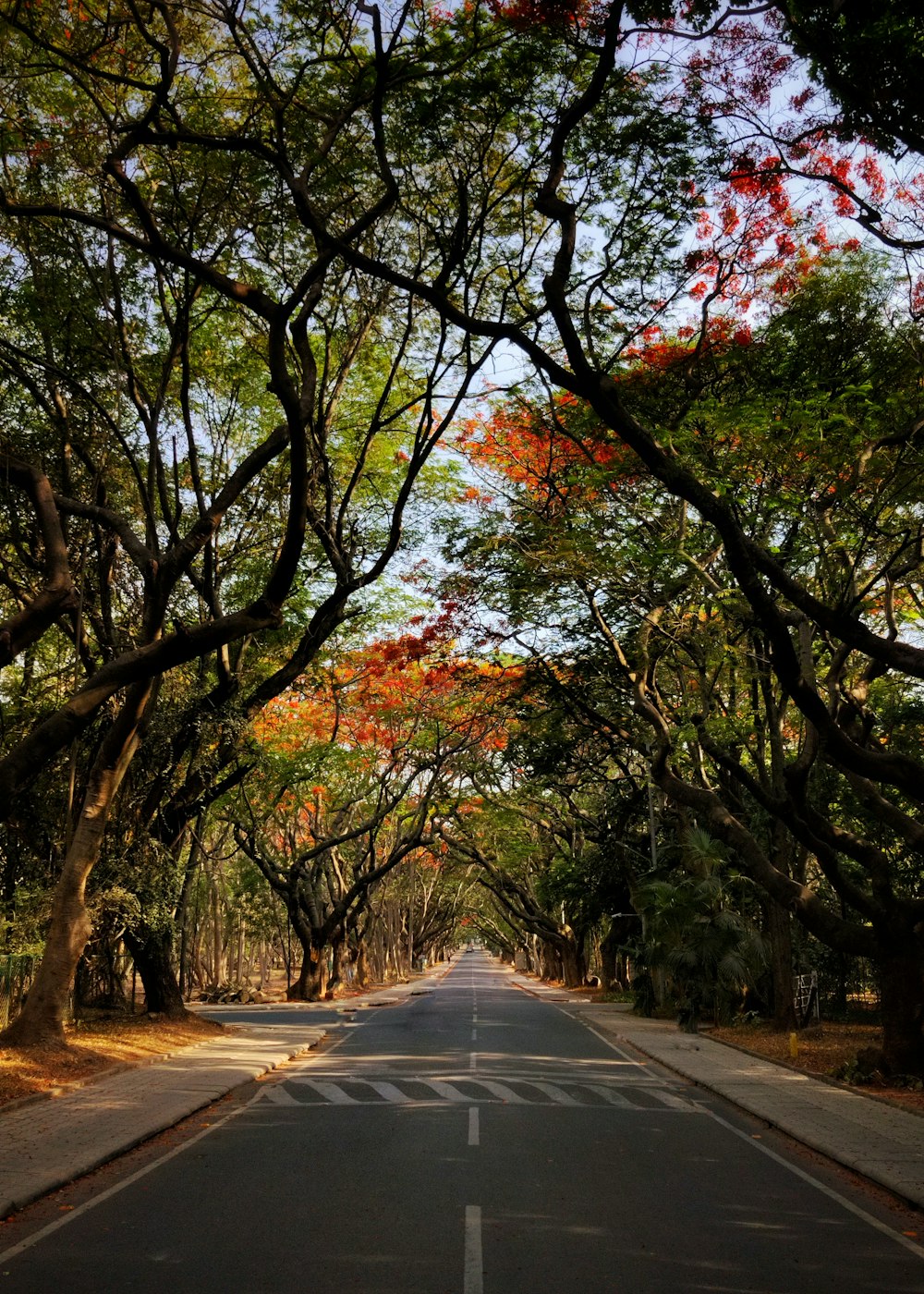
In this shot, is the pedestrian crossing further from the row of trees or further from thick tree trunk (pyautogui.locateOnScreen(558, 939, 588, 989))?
thick tree trunk (pyautogui.locateOnScreen(558, 939, 588, 989))

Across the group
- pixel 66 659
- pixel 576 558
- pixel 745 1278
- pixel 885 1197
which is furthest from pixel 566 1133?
pixel 66 659

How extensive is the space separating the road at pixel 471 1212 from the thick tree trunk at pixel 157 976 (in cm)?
926

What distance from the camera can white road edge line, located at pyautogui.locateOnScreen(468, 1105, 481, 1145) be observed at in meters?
9.34

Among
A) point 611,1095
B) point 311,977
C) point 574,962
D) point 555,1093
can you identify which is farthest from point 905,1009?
point 574,962

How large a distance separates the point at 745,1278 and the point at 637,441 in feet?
20.3

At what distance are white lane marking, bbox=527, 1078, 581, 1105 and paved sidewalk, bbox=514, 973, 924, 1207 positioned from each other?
2.04 m

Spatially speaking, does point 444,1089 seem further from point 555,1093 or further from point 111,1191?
point 111,1191

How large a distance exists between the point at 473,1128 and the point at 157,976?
511 inches

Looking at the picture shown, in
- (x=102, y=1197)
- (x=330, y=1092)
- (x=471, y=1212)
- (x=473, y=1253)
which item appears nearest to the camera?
(x=473, y=1253)

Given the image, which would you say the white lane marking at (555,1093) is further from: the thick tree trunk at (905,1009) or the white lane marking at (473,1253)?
the white lane marking at (473,1253)

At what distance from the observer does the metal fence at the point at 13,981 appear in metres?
16.3

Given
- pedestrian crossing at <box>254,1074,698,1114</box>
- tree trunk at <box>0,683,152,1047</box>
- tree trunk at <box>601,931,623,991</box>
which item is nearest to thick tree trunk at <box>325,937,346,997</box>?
tree trunk at <box>601,931,623,991</box>

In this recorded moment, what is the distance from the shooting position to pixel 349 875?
42188 millimetres

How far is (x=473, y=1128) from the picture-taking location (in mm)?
10047
